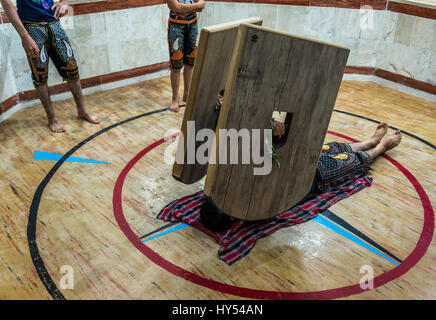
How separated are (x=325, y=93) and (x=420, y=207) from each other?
121 cm

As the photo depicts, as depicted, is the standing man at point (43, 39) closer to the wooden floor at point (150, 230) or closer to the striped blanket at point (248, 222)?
the wooden floor at point (150, 230)

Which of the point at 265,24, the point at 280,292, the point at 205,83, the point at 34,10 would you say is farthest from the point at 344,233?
the point at 265,24

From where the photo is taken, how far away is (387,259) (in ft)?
7.43

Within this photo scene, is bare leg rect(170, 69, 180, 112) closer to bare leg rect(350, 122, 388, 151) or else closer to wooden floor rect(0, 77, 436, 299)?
wooden floor rect(0, 77, 436, 299)

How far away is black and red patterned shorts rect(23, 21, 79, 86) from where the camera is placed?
10.8 feet

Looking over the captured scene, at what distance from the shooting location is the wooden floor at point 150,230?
209 centimetres

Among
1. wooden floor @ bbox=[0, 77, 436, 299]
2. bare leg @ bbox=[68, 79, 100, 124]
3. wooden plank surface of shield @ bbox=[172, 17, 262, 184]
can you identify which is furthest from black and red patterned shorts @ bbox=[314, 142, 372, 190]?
bare leg @ bbox=[68, 79, 100, 124]

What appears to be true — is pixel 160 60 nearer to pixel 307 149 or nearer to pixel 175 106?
pixel 175 106

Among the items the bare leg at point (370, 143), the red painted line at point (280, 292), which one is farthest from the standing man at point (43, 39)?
the bare leg at point (370, 143)

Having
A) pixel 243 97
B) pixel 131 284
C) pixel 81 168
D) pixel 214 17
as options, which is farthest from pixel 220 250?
pixel 214 17

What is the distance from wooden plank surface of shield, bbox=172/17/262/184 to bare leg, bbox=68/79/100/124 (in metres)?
1.89

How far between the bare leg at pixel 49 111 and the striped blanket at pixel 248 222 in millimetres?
1647

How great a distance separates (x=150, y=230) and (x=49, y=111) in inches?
74.4

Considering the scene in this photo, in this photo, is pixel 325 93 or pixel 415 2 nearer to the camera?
pixel 325 93
